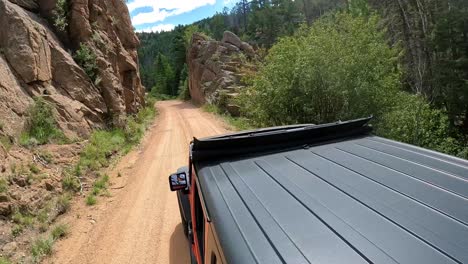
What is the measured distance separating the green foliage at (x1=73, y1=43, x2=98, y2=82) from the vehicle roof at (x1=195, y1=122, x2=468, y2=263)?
1278 cm

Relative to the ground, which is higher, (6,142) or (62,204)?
(6,142)

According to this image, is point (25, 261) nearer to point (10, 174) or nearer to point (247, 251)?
point (10, 174)

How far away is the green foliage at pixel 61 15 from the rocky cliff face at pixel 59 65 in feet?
0.26

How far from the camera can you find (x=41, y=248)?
5.82m

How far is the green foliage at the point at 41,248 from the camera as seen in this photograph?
5687mm

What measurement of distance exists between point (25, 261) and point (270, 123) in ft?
28.3

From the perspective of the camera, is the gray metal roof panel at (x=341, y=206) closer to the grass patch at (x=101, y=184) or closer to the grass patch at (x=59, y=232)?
the grass patch at (x=59, y=232)

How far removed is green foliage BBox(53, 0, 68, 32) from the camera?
13.9 metres

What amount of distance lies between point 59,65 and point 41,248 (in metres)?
8.91

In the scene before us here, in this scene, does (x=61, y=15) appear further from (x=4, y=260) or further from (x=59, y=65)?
(x=4, y=260)

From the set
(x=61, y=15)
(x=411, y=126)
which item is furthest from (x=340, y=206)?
(x=61, y=15)

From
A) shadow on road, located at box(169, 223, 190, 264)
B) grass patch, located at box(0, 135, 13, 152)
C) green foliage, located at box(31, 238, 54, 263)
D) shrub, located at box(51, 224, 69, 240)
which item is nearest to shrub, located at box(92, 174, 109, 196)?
shrub, located at box(51, 224, 69, 240)

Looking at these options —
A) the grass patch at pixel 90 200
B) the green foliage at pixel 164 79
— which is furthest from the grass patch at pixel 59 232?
the green foliage at pixel 164 79

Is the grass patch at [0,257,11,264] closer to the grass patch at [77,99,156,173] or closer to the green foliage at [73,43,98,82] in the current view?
the grass patch at [77,99,156,173]
